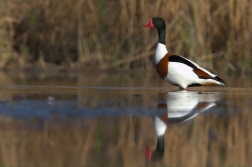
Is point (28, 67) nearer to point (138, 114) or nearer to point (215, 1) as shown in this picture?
point (215, 1)

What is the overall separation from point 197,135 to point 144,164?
4.22 feet

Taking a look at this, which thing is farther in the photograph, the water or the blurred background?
the blurred background

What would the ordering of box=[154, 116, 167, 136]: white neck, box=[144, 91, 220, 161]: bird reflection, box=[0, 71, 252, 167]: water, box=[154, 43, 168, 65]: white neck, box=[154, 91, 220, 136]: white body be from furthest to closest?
box=[154, 43, 168, 65]: white neck
box=[154, 91, 220, 136]: white body
box=[154, 116, 167, 136]: white neck
box=[144, 91, 220, 161]: bird reflection
box=[0, 71, 252, 167]: water

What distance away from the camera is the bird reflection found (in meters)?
4.71

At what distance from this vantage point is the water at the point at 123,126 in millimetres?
4285

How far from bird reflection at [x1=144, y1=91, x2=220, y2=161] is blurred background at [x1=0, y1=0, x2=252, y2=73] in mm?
3901

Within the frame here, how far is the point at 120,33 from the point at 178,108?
21.3ft

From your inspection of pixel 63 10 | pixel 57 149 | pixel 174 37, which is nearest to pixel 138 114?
pixel 57 149

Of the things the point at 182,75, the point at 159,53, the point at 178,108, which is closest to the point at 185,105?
the point at 178,108

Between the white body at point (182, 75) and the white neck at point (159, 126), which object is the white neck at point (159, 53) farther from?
the white neck at point (159, 126)

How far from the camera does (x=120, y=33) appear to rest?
43.7 ft

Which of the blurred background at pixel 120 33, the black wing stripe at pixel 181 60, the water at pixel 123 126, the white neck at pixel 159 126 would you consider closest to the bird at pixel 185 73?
the black wing stripe at pixel 181 60

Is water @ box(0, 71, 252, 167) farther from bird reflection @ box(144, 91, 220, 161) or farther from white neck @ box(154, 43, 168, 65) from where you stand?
white neck @ box(154, 43, 168, 65)

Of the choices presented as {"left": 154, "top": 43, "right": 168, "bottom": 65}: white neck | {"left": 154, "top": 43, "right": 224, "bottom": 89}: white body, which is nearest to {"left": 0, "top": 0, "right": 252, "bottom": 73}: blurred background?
{"left": 154, "top": 43, "right": 168, "bottom": 65}: white neck
